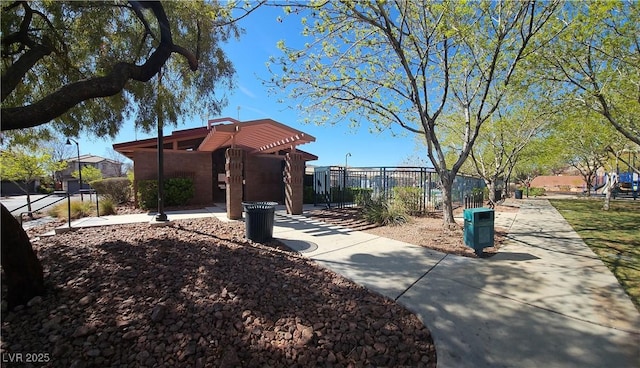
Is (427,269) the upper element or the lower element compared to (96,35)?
lower

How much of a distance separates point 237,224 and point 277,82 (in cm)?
405

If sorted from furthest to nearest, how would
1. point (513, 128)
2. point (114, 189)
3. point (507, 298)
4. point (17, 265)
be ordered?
point (513, 128) < point (114, 189) < point (507, 298) < point (17, 265)

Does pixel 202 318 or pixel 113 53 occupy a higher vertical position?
pixel 113 53

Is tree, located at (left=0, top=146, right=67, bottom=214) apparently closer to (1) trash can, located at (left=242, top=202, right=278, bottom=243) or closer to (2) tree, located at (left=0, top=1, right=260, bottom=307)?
(2) tree, located at (left=0, top=1, right=260, bottom=307)

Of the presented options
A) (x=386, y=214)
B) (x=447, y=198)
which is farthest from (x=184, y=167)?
(x=447, y=198)

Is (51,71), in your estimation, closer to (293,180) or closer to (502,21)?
(293,180)

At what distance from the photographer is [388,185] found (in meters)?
11.8

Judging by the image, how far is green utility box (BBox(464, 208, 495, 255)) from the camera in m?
5.68

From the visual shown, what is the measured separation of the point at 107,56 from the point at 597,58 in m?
12.5

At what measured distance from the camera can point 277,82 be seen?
700cm

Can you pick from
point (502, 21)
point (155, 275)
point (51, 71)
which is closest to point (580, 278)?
point (502, 21)

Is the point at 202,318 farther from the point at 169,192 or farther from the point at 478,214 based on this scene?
the point at 169,192

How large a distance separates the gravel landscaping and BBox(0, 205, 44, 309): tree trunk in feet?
0.48

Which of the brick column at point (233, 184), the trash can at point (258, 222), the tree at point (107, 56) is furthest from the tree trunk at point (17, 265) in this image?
the brick column at point (233, 184)
